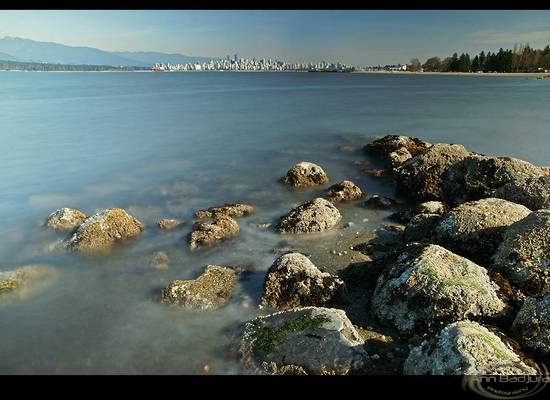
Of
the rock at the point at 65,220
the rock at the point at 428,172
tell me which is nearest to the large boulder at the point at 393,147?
the rock at the point at 428,172

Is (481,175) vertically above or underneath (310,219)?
above

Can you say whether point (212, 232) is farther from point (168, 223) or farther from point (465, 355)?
point (465, 355)

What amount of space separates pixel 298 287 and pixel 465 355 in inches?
154

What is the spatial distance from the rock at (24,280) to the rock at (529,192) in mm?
12881

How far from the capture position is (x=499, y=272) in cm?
868

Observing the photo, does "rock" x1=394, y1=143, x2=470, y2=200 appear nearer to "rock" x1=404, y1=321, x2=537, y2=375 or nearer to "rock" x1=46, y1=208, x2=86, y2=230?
"rock" x1=404, y1=321, x2=537, y2=375

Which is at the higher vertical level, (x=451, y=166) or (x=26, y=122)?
(x=451, y=166)

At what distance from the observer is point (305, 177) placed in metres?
18.1

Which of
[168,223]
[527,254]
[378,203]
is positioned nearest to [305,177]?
[378,203]

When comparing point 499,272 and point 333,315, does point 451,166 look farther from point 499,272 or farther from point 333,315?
point 333,315

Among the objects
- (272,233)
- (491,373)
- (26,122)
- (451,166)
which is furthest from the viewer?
(26,122)

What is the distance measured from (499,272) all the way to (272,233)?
6.43 m

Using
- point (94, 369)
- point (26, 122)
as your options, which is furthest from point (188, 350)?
point (26, 122)

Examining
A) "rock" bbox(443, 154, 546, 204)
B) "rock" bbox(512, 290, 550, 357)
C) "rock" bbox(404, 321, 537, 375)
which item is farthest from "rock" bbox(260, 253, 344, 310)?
"rock" bbox(443, 154, 546, 204)
